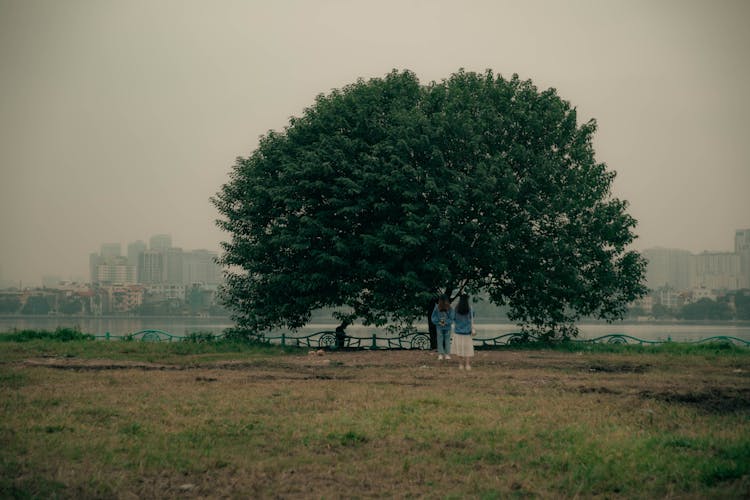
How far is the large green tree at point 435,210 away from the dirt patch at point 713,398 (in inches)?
644

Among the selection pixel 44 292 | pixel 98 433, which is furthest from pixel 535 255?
pixel 44 292

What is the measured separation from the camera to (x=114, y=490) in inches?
308

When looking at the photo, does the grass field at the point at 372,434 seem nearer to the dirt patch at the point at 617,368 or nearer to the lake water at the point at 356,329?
the dirt patch at the point at 617,368

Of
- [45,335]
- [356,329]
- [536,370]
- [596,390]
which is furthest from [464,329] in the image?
[356,329]

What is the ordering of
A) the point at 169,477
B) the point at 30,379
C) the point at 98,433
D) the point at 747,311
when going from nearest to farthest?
1. the point at 169,477
2. the point at 98,433
3. the point at 30,379
4. the point at 747,311

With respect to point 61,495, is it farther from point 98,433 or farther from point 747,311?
point 747,311

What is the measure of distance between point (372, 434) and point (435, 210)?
2080 centimetres

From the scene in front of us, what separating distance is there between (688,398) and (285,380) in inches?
374

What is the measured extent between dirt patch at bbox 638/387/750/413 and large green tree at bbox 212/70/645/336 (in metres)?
16.4

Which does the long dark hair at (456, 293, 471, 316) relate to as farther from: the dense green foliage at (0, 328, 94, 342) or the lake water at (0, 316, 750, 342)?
the lake water at (0, 316, 750, 342)

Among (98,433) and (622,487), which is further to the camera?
(98,433)

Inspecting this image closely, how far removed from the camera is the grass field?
26.5ft

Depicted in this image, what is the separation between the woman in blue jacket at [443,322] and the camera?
23.4m

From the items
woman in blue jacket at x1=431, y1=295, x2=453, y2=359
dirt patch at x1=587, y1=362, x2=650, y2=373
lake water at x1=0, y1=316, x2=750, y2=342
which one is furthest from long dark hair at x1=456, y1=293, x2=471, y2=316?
lake water at x1=0, y1=316, x2=750, y2=342
